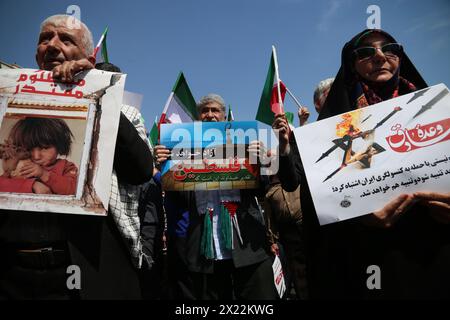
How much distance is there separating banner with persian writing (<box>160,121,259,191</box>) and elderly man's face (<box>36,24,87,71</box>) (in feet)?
3.37

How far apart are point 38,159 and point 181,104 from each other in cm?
222

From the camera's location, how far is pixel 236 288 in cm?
232

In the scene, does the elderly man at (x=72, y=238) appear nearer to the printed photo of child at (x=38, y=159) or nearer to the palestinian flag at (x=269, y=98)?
the printed photo of child at (x=38, y=159)

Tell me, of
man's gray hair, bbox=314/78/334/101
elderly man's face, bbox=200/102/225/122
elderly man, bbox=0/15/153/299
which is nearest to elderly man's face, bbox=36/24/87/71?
elderly man, bbox=0/15/153/299

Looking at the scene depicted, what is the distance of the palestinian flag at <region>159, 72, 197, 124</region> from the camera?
3.36 m

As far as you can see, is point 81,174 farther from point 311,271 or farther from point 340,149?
point 311,271

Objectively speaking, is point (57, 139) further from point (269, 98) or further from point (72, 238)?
point (269, 98)

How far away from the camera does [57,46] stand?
169 centimetres

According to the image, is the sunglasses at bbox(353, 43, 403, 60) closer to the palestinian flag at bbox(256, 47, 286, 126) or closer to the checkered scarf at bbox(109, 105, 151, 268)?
the palestinian flag at bbox(256, 47, 286, 126)

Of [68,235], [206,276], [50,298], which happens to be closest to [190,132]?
[206,276]

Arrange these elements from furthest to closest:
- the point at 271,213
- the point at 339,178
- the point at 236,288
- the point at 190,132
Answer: the point at 271,213, the point at 190,132, the point at 236,288, the point at 339,178

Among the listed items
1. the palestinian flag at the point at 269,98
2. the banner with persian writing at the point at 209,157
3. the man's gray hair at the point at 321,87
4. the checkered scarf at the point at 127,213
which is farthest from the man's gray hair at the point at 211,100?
the checkered scarf at the point at 127,213

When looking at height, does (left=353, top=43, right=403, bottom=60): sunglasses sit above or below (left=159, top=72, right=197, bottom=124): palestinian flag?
below
